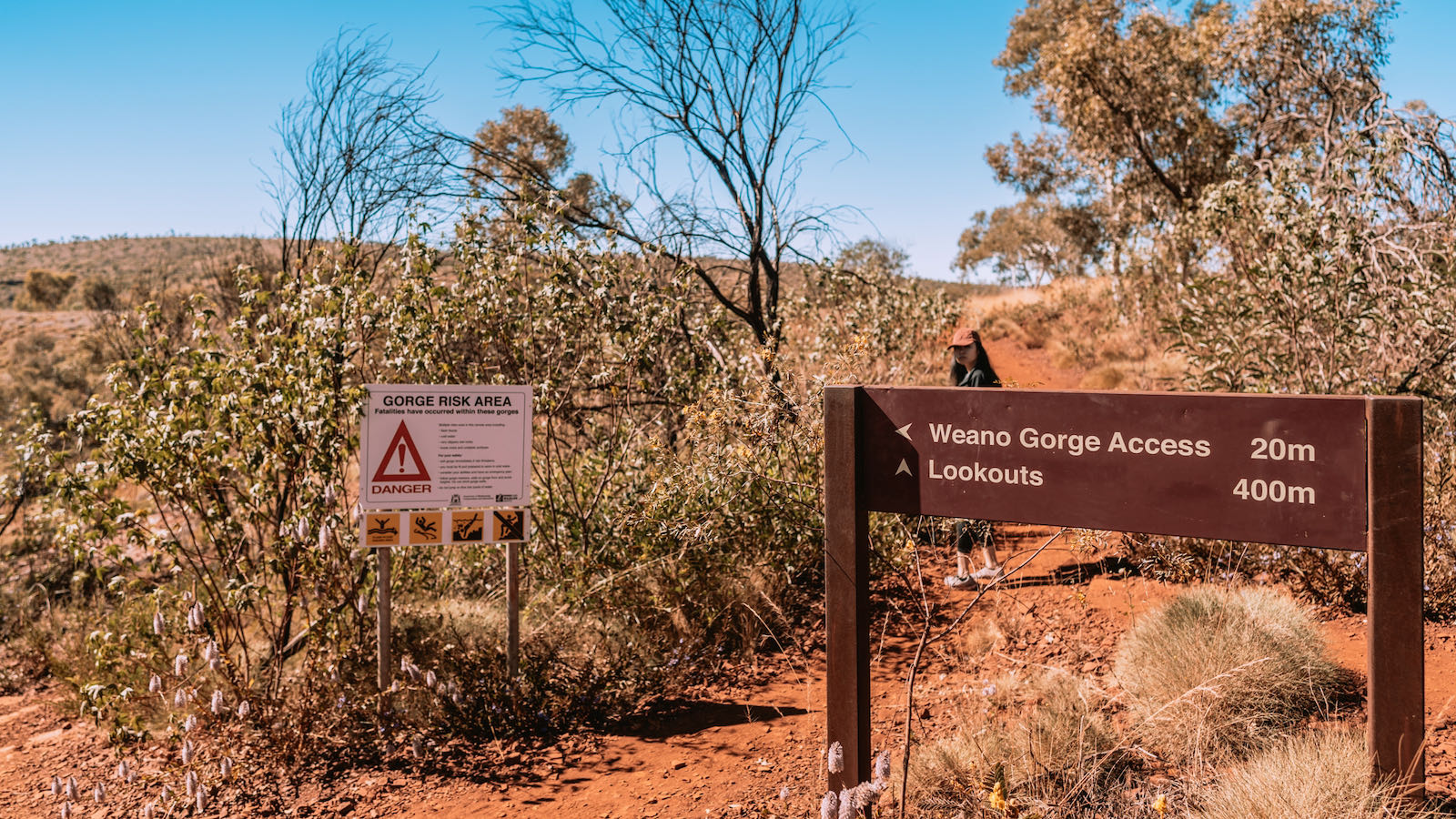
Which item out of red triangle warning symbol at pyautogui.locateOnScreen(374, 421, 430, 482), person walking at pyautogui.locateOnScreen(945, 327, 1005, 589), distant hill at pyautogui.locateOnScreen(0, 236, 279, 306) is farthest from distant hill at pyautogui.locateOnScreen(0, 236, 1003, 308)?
red triangle warning symbol at pyautogui.locateOnScreen(374, 421, 430, 482)

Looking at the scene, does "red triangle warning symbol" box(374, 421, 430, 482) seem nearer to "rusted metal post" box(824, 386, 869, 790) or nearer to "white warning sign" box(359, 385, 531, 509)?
"white warning sign" box(359, 385, 531, 509)

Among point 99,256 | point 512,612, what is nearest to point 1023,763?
point 512,612

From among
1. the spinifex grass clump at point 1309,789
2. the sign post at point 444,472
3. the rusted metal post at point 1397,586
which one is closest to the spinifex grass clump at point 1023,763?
the spinifex grass clump at point 1309,789

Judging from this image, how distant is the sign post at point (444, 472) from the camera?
411 cm

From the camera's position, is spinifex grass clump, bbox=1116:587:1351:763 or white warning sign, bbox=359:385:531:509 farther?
white warning sign, bbox=359:385:531:509

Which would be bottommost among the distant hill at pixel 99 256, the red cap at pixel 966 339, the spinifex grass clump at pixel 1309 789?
the spinifex grass clump at pixel 1309 789

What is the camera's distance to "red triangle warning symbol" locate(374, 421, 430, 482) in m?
4.12

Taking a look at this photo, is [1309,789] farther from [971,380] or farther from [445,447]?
[445,447]

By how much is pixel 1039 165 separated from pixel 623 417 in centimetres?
2061

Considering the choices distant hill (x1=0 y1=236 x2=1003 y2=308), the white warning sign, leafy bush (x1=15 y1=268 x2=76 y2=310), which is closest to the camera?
the white warning sign

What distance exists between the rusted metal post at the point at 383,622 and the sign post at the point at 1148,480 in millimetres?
2305

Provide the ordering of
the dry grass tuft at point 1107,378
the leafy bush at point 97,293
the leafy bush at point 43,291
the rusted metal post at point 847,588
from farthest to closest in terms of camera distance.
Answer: the leafy bush at point 43,291 < the leafy bush at point 97,293 < the dry grass tuft at point 1107,378 < the rusted metal post at point 847,588

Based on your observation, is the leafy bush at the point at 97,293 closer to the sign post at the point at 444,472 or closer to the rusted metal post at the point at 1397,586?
the sign post at the point at 444,472

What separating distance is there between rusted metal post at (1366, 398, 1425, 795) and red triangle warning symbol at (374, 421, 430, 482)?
366cm
